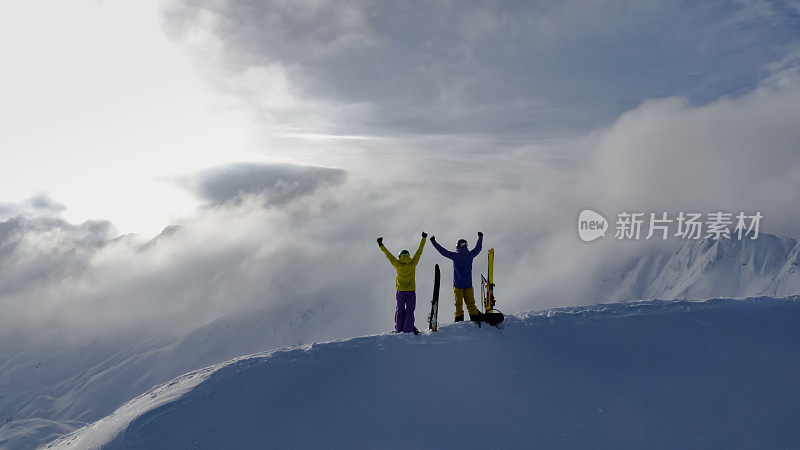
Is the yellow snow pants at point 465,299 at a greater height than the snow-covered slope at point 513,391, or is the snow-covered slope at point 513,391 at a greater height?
the yellow snow pants at point 465,299

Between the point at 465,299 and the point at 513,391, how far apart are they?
5.22m

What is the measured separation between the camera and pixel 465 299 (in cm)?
1623

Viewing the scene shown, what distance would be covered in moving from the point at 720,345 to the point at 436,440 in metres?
7.57

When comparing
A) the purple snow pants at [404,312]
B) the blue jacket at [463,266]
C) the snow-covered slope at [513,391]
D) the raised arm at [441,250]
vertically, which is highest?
the raised arm at [441,250]

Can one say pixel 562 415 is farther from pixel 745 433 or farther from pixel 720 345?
pixel 720 345

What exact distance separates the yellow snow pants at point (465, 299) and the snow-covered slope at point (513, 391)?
7.09 ft

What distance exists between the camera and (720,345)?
12.3 meters

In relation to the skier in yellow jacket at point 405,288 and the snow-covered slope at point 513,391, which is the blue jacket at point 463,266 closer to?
the skier in yellow jacket at point 405,288

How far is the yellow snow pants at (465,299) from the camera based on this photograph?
16.0 meters

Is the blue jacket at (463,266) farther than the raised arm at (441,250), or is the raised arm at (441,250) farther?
the blue jacket at (463,266)

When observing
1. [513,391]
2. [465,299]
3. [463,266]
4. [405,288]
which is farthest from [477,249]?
[513,391]

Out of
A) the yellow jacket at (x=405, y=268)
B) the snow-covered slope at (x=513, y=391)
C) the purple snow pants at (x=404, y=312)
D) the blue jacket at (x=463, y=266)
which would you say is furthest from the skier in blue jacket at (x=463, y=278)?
the snow-covered slope at (x=513, y=391)

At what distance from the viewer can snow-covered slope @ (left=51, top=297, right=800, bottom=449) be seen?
10.2m

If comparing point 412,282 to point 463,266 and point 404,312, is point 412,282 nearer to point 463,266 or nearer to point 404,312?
point 404,312
